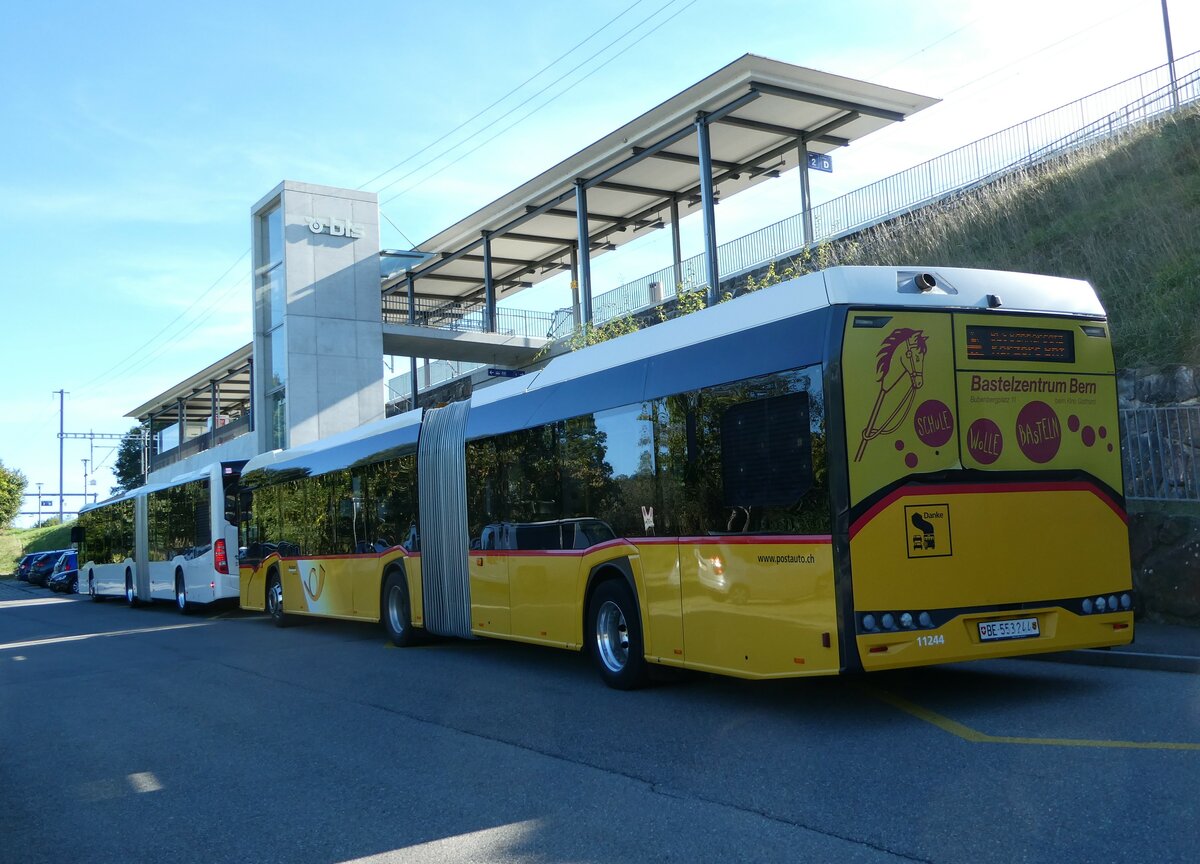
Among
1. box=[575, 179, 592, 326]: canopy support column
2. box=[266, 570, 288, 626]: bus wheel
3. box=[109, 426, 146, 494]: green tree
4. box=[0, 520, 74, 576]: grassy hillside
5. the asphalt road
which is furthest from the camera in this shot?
box=[109, 426, 146, 494]: green tree

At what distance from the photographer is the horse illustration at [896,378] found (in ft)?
24.4

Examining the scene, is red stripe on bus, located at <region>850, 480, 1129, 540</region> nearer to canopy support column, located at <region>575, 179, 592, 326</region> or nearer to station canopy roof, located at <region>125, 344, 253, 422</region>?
canopy support column, located at <region>575, 179, 592, 326</region>

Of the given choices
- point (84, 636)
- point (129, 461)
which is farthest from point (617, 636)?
point (129, 461)

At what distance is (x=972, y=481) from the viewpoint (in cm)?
763

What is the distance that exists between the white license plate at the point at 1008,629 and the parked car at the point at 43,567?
1932 inches

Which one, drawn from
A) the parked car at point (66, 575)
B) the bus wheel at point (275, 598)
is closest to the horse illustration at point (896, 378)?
the bus wheel at point (275, 598)

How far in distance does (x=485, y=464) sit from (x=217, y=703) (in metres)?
3.92

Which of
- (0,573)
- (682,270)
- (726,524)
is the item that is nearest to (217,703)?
(726,524)

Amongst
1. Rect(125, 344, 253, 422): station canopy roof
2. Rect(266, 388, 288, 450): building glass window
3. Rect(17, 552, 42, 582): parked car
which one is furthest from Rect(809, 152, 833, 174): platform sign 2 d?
Rect(17, 552, 42, 582): parked car

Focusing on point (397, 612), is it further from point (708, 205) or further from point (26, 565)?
point (26, 565)

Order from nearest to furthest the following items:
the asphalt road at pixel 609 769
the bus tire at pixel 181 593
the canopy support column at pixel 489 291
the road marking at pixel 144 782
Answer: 1. the asphalt road at pixel 609 769
2. the road marking at pixel 144 782
3. the bus tire at pixel 181 593
4. the canopy support column at pixel 489 291

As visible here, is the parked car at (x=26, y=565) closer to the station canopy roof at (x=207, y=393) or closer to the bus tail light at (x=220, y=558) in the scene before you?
the station canopy roof at (x=207, y=393)

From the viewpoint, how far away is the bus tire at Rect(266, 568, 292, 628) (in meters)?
19.3

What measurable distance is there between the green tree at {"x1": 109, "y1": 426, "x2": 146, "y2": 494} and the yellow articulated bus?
10196 centimetres
